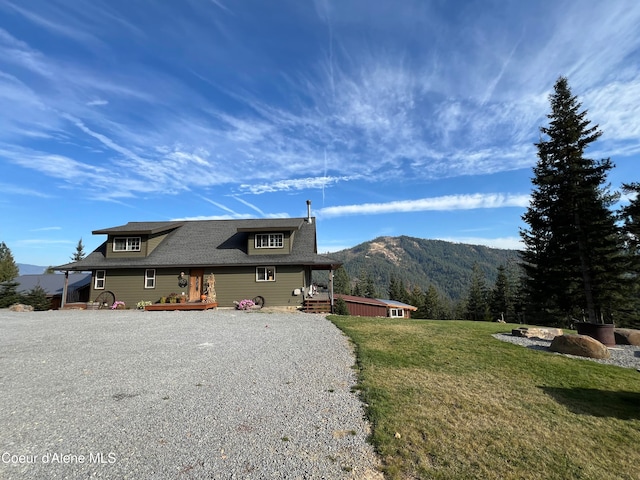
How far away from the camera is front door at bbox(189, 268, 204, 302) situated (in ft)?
67.2

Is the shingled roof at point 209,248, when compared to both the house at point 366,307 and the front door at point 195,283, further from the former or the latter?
the house at point 366,307

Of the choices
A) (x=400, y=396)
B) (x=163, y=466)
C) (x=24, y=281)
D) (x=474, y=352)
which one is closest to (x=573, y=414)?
(x=400, y=396)

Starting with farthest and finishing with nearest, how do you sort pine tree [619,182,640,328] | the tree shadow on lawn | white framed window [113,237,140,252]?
white framed window [113,237,140,252], pine tree [619,182,640,328], the tree shadow on lawn

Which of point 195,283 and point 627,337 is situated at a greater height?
point 195,283

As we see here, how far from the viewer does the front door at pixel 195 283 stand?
20.5 meters

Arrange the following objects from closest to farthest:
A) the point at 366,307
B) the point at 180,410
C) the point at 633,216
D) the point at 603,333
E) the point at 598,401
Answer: the point at 180,410
the point at 598,401
the point at 603,333
the point at 633,216
the point at 366,307

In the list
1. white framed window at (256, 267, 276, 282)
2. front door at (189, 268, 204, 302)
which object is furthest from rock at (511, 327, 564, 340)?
front door at (189, 268, 204, 302)

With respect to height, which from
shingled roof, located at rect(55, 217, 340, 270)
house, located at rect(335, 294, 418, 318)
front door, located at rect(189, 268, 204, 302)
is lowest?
house, located at rect(335, 294, 418, 318)

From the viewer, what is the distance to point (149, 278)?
2073 cm

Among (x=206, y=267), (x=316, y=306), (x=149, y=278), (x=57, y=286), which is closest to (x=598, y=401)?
(x=316, y=306)

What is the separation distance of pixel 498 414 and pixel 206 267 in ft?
62.4

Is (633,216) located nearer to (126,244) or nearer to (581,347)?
(581,347)

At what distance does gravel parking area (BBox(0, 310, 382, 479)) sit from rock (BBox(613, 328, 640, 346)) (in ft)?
34.0

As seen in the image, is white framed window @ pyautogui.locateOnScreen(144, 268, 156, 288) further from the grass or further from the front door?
the grass
